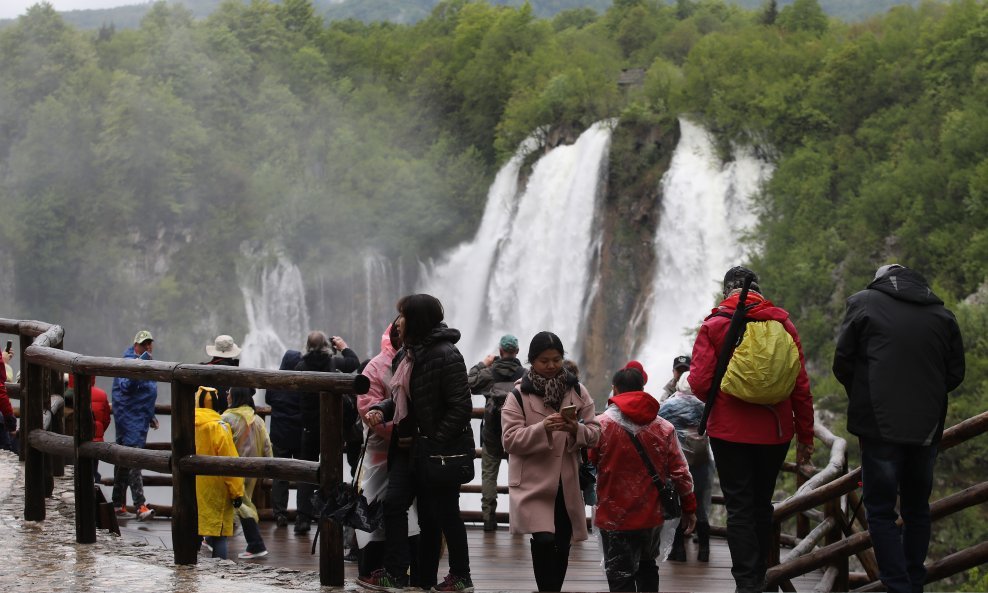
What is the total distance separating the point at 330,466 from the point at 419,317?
0.86 meters

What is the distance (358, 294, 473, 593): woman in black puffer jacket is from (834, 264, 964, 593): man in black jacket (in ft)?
6.25

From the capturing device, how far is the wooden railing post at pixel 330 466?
239 inches

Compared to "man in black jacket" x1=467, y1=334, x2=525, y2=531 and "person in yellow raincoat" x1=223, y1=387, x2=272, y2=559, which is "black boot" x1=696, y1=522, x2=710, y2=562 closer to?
"man in black jacket" x1=467, y1=334, x2=525, y2=531

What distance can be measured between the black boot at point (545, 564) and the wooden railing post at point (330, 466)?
987mm

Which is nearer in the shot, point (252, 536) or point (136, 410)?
point (252, 536)

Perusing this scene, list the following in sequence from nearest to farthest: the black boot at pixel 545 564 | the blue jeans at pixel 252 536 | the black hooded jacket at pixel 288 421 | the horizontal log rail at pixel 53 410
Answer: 1. the black boot at pixel 545 564
2. the blue jeans at pixel 252 536
3. the horizontal log rail at pixel 53 410
4. the black hooded jacket at pixel 288 421

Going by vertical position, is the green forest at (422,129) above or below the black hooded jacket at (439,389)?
above

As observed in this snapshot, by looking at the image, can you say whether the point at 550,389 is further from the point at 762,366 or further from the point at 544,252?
the point at 544,252

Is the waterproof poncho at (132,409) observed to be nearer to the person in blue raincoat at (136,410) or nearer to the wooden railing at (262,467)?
the person in blue raincoat at (136,410)

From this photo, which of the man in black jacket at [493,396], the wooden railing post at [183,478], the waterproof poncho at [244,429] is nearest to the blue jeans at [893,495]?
the man in black jacket at [493,396]

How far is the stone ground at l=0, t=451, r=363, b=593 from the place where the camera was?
616 centimetres

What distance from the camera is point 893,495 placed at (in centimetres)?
568

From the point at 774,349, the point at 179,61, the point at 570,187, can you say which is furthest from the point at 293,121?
the point at 774,349

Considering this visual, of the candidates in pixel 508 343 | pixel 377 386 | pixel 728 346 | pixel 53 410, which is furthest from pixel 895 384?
pixel 53 410
